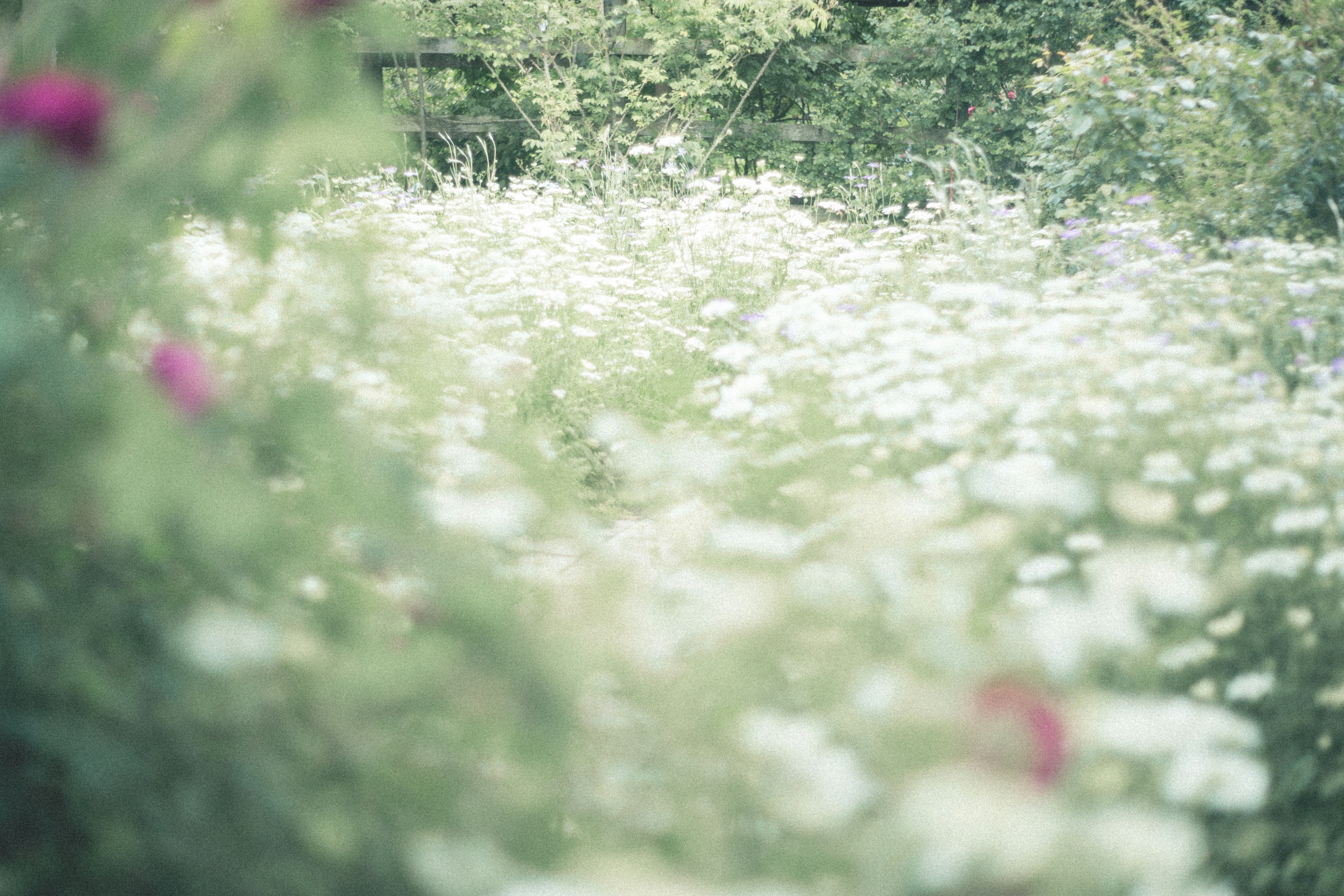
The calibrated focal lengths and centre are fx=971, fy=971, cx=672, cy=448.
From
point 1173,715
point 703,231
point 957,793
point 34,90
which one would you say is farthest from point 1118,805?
point 703,231

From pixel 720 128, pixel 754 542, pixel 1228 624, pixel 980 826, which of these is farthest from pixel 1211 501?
pixel 720 128

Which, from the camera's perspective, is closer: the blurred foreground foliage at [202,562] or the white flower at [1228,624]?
the blurred foreground foliage at [202,562]

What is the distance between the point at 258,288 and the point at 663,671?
Answer: 74 cm

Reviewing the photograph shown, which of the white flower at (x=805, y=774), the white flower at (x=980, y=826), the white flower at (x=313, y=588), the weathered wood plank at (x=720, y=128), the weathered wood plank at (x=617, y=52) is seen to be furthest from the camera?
the weathered wood plank at (x=720, y=128)

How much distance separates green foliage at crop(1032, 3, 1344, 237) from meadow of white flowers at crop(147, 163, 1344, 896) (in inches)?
48.7

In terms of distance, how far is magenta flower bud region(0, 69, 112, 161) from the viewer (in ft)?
2.69

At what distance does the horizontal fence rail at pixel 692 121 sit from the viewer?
30.9ft

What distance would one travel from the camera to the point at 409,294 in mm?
2068

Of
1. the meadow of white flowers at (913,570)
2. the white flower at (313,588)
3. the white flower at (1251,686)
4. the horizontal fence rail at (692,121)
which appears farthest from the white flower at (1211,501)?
the horizontal fence rail at (692,121)

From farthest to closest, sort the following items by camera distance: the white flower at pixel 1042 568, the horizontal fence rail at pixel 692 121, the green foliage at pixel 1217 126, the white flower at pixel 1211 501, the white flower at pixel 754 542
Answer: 1. the horizontal fence rail at pixel 692 121
2. the green foliage at pixel 1217 126
3. the white flower at pixel 1211 501
4. the white flower at pixel 1042 568
5. the white flower at pixel 754 542

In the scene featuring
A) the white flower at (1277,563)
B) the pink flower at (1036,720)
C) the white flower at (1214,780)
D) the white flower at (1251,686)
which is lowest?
the white flower at (1251,686)

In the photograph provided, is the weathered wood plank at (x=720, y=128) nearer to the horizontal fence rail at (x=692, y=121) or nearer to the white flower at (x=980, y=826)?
the horizontal fence rail at (x=692, y=121)

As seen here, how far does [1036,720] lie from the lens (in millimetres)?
887

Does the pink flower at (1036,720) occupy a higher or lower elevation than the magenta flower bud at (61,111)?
lower
